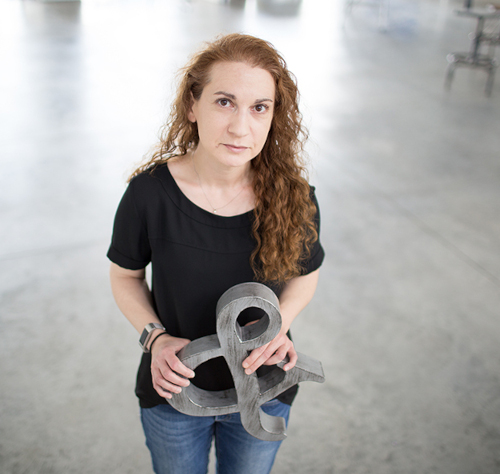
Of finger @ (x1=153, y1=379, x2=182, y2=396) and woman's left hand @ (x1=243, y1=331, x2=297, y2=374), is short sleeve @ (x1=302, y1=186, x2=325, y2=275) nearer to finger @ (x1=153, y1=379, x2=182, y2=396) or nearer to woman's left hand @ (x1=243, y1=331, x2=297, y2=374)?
woman's left hand @ (x1=243, y1=331, x2=297, y2=374)

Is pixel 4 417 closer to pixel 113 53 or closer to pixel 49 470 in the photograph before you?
pixel 49 470

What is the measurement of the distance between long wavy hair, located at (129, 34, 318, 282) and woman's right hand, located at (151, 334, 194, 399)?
0.31 m

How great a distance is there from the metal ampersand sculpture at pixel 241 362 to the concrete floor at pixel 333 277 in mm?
939

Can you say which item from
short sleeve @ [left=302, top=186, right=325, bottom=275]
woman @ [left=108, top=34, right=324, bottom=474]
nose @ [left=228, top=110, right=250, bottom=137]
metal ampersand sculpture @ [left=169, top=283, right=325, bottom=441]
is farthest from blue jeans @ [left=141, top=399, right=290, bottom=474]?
nose @ [left=228, top=110, right=250, bottom=137]

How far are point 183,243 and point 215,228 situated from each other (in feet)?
0.32

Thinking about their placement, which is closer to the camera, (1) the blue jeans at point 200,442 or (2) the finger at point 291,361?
(2) the finger at point 291,361

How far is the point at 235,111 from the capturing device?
119 cm

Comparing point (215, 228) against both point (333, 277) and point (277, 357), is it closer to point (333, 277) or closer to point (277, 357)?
point (277, 357)

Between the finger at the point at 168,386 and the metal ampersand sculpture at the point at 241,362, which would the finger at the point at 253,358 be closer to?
the metal ampersand sculpture at the point at 241,362

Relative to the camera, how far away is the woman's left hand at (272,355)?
114cm

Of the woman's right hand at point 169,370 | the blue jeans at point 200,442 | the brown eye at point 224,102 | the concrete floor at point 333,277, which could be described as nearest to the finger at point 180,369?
the woman's right hand at point 169,370

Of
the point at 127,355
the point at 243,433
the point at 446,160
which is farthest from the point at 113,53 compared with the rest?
the point at 243,433

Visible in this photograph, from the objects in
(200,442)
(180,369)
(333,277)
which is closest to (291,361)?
(180,369)

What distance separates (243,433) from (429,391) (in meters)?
1.53
